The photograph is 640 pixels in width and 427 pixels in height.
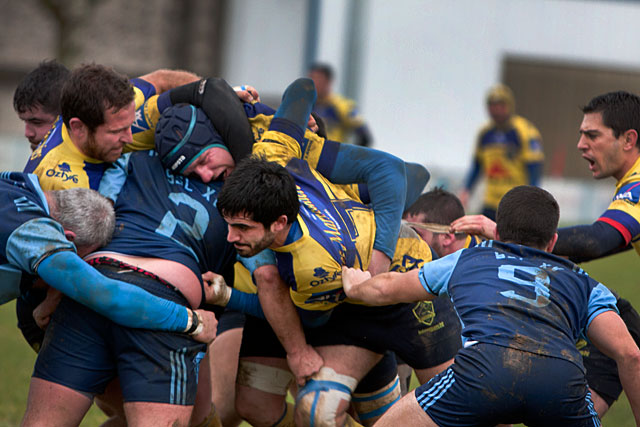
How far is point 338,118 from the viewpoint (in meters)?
10.3

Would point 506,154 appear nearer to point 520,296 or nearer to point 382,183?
point 382,183

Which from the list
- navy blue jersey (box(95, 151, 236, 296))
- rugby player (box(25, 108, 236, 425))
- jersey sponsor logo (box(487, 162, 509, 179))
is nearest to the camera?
rugby player (box(25, 108, 236, 425))

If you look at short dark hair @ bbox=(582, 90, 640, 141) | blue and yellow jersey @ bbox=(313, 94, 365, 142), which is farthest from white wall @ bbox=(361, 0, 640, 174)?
short dark hair @ bbox=(582, 90, 640, 141)

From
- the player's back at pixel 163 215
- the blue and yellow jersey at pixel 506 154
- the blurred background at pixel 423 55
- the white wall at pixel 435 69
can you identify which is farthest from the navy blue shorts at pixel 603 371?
the white wall at pixel 435 69

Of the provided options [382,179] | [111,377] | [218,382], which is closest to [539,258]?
[382,179]

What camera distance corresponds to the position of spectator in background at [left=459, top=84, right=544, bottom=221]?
10.2m

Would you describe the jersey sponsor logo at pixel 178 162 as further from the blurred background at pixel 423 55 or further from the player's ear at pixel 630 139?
the blurred background at pixel 423 55

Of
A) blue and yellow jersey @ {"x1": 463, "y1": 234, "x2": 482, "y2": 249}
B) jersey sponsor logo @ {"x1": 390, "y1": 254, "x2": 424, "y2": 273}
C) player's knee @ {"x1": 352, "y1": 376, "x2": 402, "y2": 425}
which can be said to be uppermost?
jersey sponsor logo @ {"x1": 390, "y1": 254, "x2": 424, "y2": 273}

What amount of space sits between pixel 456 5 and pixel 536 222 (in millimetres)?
18780

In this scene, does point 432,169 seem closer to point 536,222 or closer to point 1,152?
point 1,152

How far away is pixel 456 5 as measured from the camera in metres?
21.0

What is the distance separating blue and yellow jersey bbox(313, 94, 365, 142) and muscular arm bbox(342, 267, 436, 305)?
22.3ft

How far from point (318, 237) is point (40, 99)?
1737 mm

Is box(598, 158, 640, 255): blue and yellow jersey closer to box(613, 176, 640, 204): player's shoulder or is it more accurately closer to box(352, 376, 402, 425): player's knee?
box(613, 176, 640, 204): player's shoulder
